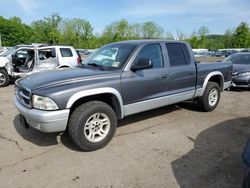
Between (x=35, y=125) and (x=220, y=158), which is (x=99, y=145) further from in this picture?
(x=220, y=158)

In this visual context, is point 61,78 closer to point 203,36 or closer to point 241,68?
point 241,68

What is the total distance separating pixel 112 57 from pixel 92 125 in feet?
4.88

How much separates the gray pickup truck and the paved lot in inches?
17.5

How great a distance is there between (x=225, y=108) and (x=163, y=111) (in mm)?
1843

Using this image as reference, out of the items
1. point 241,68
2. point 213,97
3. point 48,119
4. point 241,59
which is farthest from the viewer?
point 241,59

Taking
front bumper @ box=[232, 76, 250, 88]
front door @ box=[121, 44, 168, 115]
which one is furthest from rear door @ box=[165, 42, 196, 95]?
front bumper @ box=[232, 76, 250, 88]

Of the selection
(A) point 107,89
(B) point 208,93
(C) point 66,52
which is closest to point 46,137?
(A) point 107,89

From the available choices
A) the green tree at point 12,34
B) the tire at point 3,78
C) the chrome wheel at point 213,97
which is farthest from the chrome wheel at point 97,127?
the green tree at point 12,34

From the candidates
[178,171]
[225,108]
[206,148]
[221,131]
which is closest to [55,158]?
[178,171]

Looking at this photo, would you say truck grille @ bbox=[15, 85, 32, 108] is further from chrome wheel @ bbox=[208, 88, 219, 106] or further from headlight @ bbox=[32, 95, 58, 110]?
chrome wheel @ bbox=[208, 88, 219, 106]

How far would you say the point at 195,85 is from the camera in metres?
5.71

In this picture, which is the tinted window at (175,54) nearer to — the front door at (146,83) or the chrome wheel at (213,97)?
the front door at (146,83)

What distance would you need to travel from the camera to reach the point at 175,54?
209 inches

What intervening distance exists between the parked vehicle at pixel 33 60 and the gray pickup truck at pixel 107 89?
234 inches
